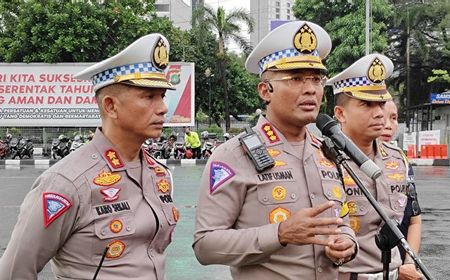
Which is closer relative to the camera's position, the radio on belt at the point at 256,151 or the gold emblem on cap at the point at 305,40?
the radio on belt at the point at 256,151

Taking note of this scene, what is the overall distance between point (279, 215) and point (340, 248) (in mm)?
294

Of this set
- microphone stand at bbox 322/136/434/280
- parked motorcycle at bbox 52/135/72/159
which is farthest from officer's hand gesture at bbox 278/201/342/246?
parked motorcycle at bbox 52/135/72/159

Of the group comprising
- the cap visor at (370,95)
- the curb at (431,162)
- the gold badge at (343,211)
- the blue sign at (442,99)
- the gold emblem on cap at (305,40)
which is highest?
the gold emblem on cap at (305,40)

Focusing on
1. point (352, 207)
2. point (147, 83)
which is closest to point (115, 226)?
point (147, 83)

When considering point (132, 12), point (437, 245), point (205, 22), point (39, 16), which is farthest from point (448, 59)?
point (437, 245)

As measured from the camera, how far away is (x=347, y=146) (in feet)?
7.39

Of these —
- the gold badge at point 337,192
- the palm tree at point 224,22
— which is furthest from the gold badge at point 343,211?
the palm tree at point 224,22

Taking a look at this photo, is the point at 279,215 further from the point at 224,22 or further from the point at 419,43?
the point at 419,43

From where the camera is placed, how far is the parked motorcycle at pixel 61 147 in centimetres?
2033

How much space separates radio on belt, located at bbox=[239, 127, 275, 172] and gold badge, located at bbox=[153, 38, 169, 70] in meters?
0.44

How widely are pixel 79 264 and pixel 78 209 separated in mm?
196

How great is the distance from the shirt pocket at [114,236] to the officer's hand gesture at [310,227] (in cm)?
57

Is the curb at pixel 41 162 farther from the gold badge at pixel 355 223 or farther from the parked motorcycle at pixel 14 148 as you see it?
the gold badge at pixel 355 223

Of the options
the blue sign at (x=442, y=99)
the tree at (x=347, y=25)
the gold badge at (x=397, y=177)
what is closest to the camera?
the gold badge at (x=397, y=177)
